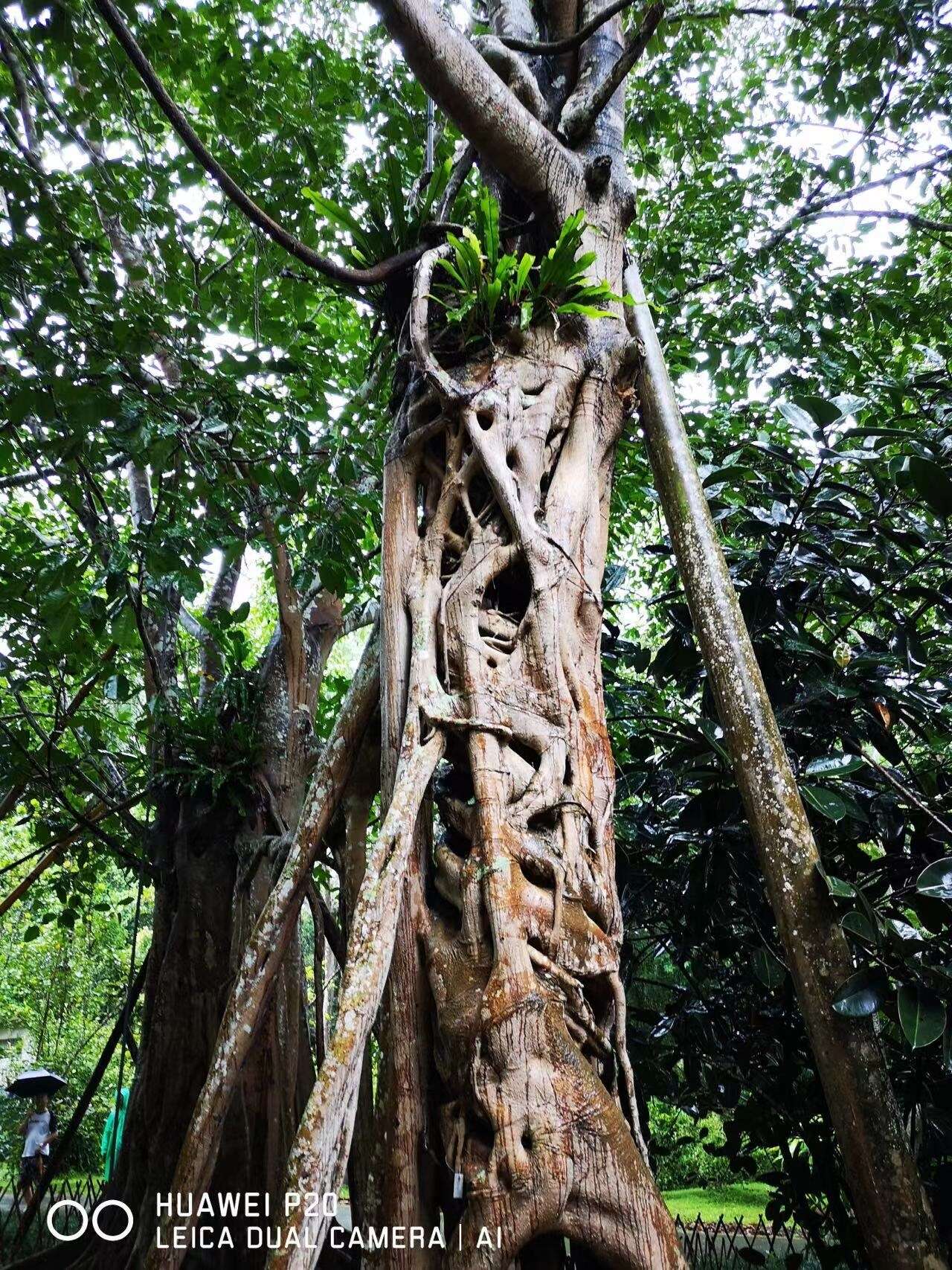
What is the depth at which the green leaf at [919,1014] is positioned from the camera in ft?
5.61

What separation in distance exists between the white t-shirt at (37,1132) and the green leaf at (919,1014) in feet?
27.1

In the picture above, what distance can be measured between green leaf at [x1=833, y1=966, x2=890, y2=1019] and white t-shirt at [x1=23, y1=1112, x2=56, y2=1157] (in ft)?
27.0

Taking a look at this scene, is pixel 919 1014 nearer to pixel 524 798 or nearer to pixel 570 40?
pixel 524 798

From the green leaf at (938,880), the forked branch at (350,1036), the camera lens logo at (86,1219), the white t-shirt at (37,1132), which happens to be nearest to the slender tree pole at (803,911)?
the green leaf at (938,880)

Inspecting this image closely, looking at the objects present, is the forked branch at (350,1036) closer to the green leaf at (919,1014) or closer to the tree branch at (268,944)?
the tree branch at (268,944)

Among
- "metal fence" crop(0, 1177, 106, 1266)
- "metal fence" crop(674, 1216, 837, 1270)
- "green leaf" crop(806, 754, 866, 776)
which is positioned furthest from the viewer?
"metal fence" crop(0, 1177, 106, 1266)

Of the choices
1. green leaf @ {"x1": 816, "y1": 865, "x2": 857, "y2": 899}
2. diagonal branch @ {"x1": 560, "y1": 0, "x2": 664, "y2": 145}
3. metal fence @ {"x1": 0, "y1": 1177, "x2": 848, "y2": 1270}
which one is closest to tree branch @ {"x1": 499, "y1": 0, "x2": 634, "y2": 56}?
diagonal branch @ {"x1": 560, "y1": 0, "x2": 664, "y2": 145}

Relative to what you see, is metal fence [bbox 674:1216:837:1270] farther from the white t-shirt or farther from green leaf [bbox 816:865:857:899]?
the white t-shirt

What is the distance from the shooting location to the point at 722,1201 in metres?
7.88

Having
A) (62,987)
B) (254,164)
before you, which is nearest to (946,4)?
(254,164)

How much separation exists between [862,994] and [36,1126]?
8.66 metres

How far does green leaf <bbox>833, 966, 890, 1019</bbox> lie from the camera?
162 cm

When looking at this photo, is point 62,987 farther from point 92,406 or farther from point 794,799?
point 794,799

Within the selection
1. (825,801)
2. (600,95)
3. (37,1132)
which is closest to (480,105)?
(600,95)
